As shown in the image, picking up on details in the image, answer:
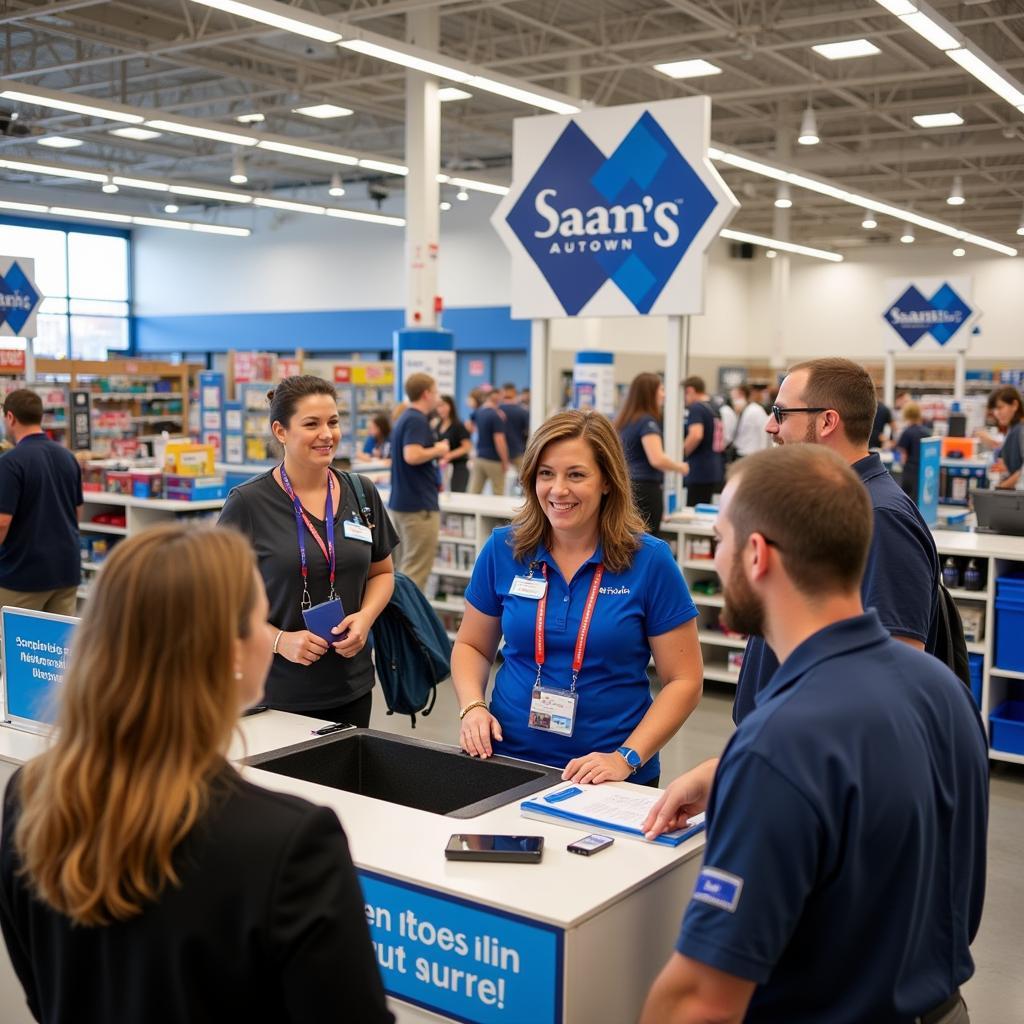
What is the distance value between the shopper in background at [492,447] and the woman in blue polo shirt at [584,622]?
9718 millimetres

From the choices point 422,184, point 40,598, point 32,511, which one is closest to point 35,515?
point 32,511

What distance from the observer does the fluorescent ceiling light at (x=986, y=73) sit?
8.45 metres

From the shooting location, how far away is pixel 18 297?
1052cm

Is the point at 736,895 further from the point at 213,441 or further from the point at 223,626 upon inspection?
the point at 213,441

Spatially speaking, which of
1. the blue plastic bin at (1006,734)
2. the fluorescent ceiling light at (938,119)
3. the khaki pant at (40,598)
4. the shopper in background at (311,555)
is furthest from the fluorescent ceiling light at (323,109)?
the shopper in background at (311,555)

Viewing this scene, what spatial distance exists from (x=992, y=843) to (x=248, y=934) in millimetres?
4189

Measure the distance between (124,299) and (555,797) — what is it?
24.0 metres

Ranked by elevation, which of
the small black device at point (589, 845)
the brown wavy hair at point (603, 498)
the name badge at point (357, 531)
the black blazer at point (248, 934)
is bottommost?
the small black device at point (589, 845)

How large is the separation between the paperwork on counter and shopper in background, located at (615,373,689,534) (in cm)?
465

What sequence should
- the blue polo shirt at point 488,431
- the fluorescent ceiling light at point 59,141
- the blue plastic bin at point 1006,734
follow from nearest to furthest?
the blue plastic bin at point 1006,734
the blue polo shirt at point 488,431
the fluorescent ceiling light at point 59,141

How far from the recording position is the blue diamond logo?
6457 mm

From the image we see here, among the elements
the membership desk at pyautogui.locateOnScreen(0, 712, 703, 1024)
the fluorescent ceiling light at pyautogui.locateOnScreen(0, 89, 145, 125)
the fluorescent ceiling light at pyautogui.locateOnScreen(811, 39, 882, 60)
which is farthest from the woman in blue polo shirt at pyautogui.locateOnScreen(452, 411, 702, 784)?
the fluorescent ceiling light at pyautogui.locateOnScreen(0, 89, 145, 125)

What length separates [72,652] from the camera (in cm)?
122

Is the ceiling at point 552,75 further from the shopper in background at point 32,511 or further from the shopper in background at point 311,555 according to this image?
the shopper in background at point 311,555
